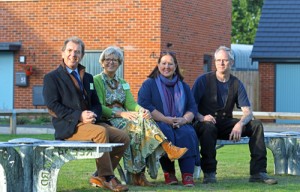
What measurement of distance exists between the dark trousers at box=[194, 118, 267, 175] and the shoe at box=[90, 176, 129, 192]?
142 cm

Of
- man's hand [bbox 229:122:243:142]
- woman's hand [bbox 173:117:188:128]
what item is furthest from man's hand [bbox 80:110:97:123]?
man's hand [bbox 229:122:243:142]

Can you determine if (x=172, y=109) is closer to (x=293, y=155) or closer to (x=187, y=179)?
(x=187, y=179)

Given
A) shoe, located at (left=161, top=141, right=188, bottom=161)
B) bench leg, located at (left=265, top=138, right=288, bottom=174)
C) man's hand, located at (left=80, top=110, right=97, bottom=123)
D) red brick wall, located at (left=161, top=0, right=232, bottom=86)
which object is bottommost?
bench leg, located at (left=265, top=138, right=288, bottom=174)

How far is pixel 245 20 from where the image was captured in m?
60.0

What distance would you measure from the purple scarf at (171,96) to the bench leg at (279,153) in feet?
6.15

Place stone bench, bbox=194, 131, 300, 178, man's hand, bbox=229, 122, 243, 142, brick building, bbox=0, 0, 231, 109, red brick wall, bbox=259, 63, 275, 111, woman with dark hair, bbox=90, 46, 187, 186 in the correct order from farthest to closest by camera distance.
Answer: red brick wall, bbox=259, 63, 275, 111 → brick building, bbox=0, 0, 231, 109 → stone bench, bbox=194, 131, 300, 178 → man's hand, bbox=229, 122, 243, 142 → woman with dark hair, bbox=90, 46, 187, 186

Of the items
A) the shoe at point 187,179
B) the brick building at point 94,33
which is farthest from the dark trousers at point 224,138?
the brick building at point 94,33

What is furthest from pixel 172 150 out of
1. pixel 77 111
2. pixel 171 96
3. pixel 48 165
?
pixel 48 165

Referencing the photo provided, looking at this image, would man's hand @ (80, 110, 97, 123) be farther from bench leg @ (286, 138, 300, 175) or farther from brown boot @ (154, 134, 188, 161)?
bench leg @ (286, 138, 300, 175)

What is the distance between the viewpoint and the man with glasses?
10805 mm

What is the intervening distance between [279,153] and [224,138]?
4.14 feet

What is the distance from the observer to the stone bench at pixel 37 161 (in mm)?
9172

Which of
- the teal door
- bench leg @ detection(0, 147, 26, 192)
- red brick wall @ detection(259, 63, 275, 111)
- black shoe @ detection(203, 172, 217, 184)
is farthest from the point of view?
red brick wall @ detection(259, 63, 275, 111)

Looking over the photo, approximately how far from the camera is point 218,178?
11430 mm
